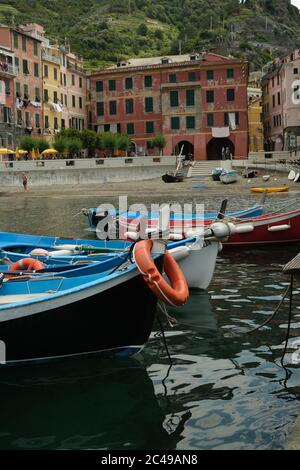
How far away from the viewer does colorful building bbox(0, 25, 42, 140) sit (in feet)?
216

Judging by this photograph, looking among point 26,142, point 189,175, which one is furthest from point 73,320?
point 26,142

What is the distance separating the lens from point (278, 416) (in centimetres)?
798

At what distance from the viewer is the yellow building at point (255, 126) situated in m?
86.2

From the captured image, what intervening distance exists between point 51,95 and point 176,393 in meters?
→ 66.8

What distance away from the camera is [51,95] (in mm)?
72312

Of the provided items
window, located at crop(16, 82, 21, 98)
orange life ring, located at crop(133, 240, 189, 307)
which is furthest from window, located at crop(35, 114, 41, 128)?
orange life ring, located at crop(133, 240, 189, 307)

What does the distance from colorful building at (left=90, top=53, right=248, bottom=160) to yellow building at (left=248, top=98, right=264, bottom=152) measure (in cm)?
1624

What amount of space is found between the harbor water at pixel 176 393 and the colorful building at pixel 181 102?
56.5 m

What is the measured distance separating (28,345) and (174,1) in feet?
568

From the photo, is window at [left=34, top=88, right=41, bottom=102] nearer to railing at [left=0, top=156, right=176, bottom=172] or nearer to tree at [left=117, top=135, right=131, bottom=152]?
tree at [left=117, top=135, right=131, bottom=152]

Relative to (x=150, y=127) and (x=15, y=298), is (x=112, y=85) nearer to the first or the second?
(x=150, y=127)

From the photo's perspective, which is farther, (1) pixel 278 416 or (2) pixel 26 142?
(2) pixel 26 142

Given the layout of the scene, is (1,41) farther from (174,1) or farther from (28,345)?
A: (174,1)

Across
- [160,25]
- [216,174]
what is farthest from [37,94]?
[160,25]
